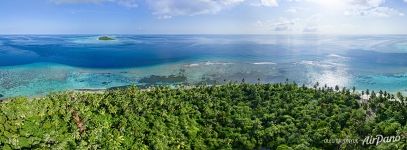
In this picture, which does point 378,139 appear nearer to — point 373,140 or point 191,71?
point 373,140

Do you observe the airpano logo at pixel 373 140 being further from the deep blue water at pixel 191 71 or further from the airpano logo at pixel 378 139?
the deep blue water at pixel 191 71

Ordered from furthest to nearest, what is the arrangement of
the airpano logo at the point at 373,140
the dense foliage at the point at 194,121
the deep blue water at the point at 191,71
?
1. the deep blue water at the point at 191,71
2. the dense foliage at the point at 194,121
3. the airpano logo at the point at 373,140

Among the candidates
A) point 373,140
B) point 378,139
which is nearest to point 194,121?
point 373,140

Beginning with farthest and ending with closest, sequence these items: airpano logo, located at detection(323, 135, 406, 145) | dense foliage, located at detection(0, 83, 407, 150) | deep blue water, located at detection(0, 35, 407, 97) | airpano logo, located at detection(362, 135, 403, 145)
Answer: deep blue water, located at detection(0, 35, 407, 97) → dense foliage, located at detection(0, 83, 407, 150) → airpano logo, located at detection(323, 135, 406, 145) → airpano logo, located at detection(362, 135, 403, 145)

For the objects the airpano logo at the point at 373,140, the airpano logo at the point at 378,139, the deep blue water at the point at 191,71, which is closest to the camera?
the airpano logo at the point at 378,139

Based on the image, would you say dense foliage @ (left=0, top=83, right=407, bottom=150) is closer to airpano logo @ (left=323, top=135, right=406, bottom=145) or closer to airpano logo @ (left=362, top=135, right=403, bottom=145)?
airpano logo @ (left=323, top=135, right=406, bottom=145)

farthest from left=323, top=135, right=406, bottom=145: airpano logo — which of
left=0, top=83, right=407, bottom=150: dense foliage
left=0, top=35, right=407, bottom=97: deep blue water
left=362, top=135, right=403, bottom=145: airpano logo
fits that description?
left=0, top=35, right=407, bottom=97: deep blue water

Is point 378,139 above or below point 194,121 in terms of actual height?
above

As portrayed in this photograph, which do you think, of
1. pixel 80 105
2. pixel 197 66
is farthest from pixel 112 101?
pixel 197 66

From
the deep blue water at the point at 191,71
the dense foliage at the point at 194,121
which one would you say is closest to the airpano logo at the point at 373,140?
the dense foliage at the point at 194,121
